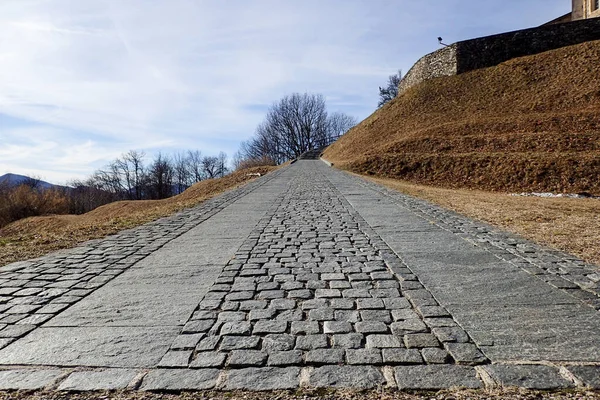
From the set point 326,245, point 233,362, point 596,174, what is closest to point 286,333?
point 233,362

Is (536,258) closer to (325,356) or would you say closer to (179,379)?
(325,356)

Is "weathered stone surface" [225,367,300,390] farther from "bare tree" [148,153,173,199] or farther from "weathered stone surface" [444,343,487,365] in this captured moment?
"bare tree" [148,153,173,199]

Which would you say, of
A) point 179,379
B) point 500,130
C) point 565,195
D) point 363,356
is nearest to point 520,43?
point 500,130

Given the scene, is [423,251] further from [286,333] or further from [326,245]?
[286,333]

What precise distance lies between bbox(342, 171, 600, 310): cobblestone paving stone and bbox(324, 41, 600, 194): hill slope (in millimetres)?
10598

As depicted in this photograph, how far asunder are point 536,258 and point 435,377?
315cm

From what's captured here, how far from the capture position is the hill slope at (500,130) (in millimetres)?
Result: 16250

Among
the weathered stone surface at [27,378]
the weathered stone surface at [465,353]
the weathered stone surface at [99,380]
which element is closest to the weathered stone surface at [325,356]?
the weathered stone surface at [465,353]

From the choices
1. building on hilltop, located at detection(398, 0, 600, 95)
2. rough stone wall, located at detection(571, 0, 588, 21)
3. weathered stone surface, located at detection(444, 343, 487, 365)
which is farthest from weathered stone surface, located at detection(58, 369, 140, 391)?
rough stone wall, located at detection(571, 0, 588, 21)

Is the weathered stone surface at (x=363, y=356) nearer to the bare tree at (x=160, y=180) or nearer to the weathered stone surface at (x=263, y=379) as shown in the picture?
the weathered stone surface at (x=263, y=379)

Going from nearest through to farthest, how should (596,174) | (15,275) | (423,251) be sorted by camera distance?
(15,275) < (423,251) < (596,174)

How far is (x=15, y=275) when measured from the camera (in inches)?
172

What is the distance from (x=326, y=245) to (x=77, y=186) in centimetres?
6797

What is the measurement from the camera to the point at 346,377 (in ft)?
7.30
